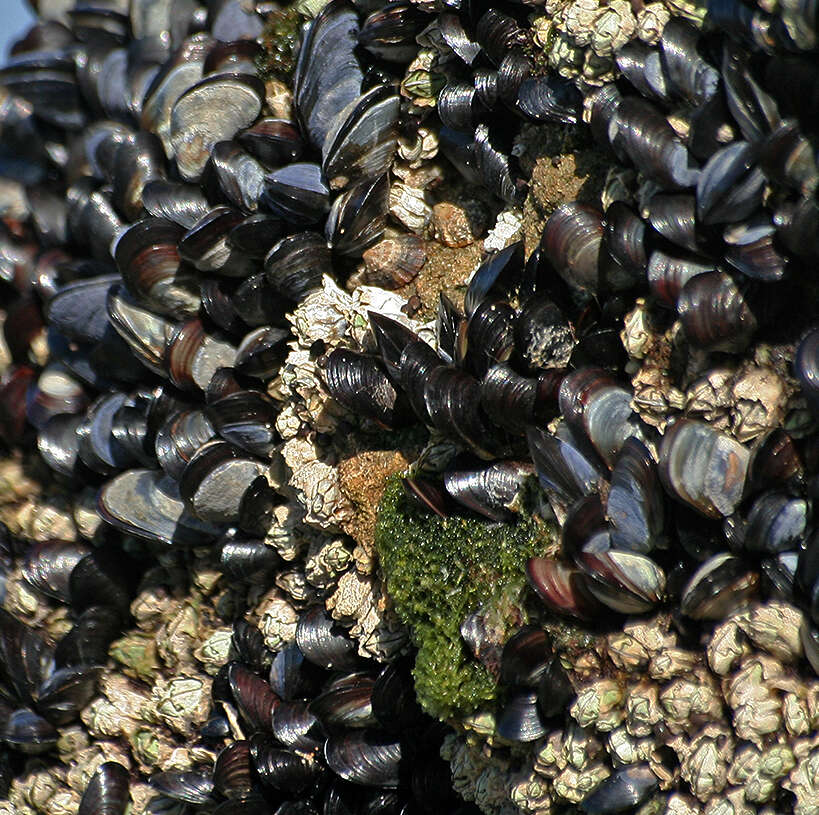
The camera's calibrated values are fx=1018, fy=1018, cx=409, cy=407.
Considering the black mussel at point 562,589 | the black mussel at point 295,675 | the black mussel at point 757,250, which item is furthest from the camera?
the black mussel at point 295,675

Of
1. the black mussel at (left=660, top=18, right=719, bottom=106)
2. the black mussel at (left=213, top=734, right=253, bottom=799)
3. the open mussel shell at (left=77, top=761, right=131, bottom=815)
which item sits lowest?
the open mussel shell at (left=77, top=761, right=131, bottom=815)

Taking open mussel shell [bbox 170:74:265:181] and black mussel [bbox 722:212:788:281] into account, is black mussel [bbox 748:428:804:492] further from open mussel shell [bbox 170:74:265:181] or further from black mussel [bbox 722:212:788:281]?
open mussel shell [bbox 170:74:265:181]

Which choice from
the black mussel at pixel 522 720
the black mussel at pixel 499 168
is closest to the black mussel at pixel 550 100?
the black mussel at pixel 499 168

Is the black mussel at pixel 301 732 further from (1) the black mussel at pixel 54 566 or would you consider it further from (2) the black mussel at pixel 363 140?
(2) the black mussel at pixel 363 140

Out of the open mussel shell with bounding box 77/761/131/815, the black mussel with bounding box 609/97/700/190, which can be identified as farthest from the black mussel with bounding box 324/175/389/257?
the open mussel shell with bounding box 77/761/131/815

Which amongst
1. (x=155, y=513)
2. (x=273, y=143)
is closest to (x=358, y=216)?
(x=273, y=143)

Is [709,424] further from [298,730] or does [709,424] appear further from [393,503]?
[298,730]

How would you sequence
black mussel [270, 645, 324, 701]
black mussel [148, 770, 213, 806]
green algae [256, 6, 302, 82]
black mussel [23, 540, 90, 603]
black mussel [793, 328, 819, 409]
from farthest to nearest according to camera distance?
black mussel [23, 540, 90, 603], green algae [256, 6, 302, 82], black mussel [148, 770, 213, 806], black mussel [270, 645, 324, 701], black mussel [793, 328, 819, 409]
